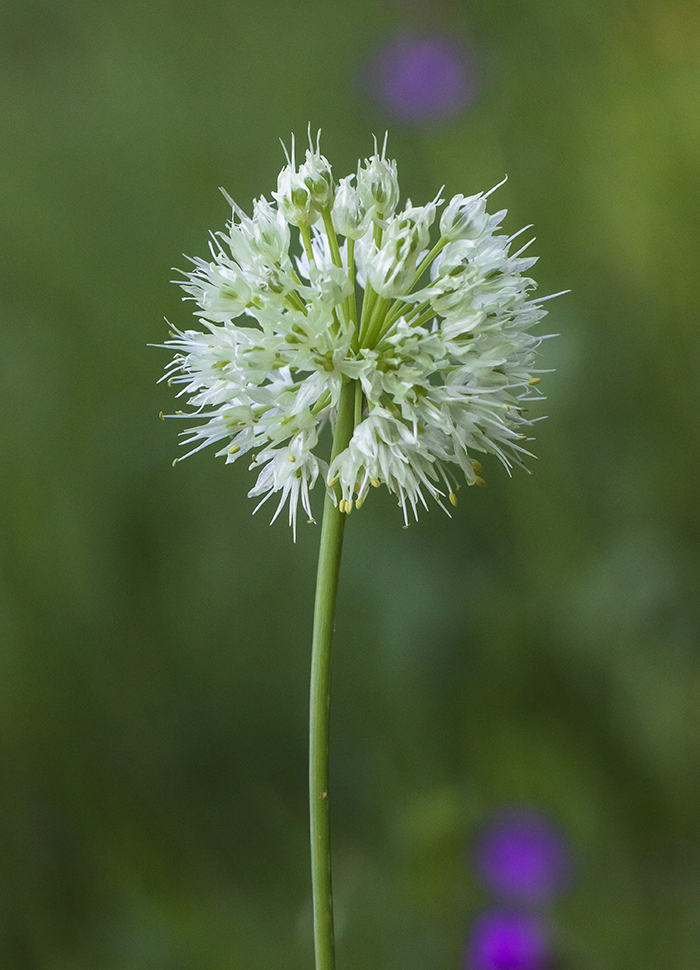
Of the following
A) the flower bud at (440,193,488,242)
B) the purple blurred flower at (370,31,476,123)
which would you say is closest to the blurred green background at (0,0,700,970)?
the purple blurred flower at (370,31,476,123)

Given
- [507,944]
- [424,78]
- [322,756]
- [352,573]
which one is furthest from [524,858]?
[424,78]

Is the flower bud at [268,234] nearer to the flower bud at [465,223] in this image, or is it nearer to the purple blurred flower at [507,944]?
the flower bud at [465,223]

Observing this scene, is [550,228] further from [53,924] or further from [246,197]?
[53,924]

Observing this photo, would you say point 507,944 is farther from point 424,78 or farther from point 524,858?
point 424,78

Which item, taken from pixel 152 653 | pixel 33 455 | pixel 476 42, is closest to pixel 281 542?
pixel 152 653

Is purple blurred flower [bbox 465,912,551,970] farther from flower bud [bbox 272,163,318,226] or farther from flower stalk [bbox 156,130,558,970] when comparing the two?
flower bud [bbox 272,163,318,226]

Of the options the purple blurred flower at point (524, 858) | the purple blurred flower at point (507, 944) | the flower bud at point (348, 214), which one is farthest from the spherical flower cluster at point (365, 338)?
the purple blurred flower at point (524, 858)
